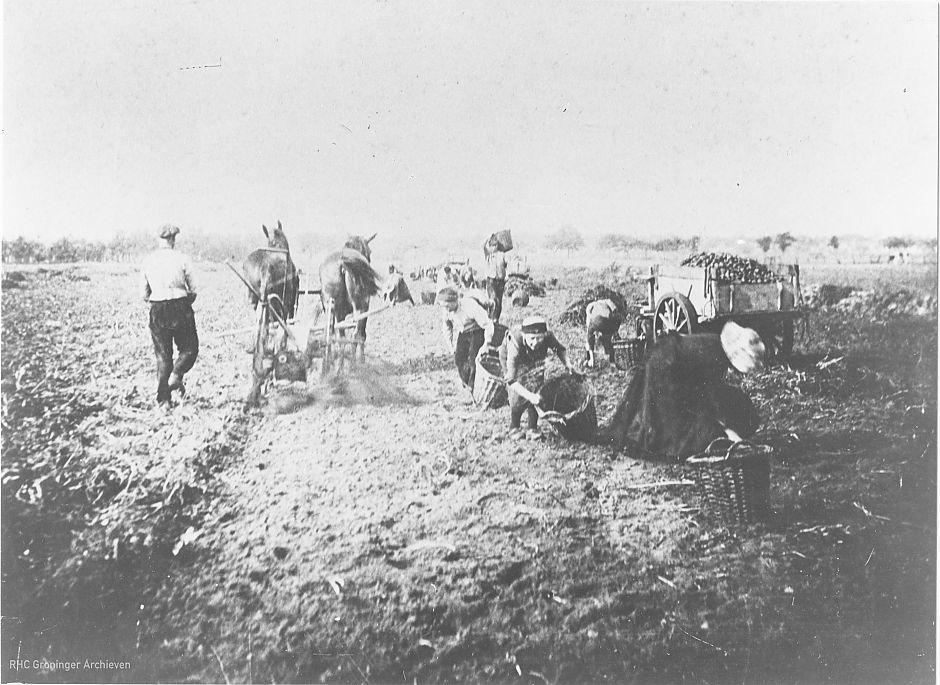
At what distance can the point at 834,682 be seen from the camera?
303 centimetres

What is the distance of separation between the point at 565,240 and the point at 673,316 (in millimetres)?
629

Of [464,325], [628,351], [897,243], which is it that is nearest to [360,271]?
[464,325]

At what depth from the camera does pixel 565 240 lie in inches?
121

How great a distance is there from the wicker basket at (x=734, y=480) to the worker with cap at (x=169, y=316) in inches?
92.0

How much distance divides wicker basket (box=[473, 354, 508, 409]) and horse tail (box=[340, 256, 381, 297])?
2.03 feet

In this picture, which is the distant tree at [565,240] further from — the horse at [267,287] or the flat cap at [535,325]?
the horse at [267,287]

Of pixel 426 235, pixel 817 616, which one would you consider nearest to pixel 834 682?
pixel 817 616

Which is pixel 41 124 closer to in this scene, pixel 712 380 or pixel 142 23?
pixel 142 23

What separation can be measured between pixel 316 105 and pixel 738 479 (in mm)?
2575

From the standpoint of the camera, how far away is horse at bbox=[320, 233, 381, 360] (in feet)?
10.1

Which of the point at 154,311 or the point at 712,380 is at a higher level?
the point at 154,311

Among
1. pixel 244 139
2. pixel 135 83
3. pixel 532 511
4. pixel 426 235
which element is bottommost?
Answer: pixel 532 511

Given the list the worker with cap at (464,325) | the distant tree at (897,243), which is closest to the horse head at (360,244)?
the worker with cap at (464,325)

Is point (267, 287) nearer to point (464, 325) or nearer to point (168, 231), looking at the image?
point (168, 231)
